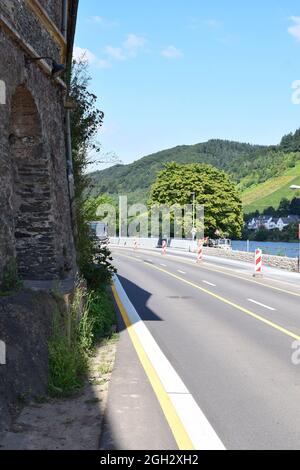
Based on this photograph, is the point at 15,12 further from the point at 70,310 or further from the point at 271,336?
the point at 271,336

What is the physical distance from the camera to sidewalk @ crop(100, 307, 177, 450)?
4.98 m

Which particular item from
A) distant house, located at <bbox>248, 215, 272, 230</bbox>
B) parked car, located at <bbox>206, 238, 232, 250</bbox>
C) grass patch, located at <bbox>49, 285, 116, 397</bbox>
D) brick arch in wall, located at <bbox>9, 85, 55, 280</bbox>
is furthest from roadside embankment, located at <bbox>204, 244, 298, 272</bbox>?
distant house, located at <bbox>248, 215, 272, 230</bbox>

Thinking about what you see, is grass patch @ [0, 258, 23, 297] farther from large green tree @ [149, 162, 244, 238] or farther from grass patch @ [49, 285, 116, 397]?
large green tree @ [149, 162, 244, 238]

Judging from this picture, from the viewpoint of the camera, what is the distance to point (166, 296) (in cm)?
1894

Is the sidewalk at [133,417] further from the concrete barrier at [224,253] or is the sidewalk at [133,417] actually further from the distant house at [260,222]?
the distant house at [260,222]

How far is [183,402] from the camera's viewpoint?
641 centimetres

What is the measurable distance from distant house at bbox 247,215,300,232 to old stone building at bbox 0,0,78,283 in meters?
136

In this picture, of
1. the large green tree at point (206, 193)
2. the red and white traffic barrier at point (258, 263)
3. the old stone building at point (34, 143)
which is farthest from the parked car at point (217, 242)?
the old stone building at point (34, 143)

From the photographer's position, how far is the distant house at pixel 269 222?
482 feet

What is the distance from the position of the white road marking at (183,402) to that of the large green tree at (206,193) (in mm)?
65461

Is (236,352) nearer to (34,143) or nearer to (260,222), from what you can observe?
Result: (34,143)

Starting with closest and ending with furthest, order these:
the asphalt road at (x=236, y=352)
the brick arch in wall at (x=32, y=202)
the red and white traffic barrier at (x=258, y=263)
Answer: the asphalt road at (x=236, y=352) < the brick arch in wall at (x=32, y=202) < the red and white traffic barrier at (x=258, y=263)

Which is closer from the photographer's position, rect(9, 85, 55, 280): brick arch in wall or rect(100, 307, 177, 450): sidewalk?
rect(100, 307, 177, 450): sidewalk

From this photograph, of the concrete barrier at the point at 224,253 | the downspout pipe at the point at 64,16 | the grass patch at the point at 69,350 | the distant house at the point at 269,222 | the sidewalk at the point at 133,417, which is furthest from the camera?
the distant house at the point at 269,222
